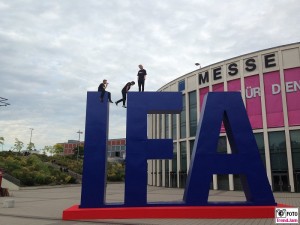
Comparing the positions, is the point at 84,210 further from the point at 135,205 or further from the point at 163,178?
the point at 163,178

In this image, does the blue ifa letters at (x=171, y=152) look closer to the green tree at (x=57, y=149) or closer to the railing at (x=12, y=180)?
the railing at (x=12, y=180)

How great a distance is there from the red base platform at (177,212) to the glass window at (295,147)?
1711 centimetres

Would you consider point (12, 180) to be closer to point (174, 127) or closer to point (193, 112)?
point (174, 127)

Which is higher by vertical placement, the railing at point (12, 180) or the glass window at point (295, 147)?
the glass window at point (295, 147)

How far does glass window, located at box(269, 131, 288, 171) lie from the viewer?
27922 millimetres

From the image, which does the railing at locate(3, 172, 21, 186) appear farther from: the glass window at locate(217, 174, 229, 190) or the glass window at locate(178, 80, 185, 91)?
the glass window at locate(217, 174, 229, 190)

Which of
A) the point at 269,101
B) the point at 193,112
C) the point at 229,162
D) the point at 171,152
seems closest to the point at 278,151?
the point at 269,101

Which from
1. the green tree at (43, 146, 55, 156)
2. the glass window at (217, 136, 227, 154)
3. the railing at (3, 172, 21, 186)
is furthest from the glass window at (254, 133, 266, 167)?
the green tree at (43, 146, 55, 156)

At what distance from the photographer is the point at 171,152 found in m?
12.5

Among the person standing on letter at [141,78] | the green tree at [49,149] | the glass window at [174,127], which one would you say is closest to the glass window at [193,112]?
the glass window at [174,127]

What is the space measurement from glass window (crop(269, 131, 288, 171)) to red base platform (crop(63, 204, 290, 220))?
56.6ft

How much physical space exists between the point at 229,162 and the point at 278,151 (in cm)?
1801

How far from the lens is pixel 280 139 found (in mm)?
28344

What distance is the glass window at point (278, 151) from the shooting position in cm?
2792
